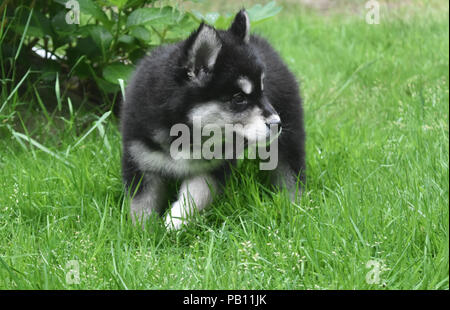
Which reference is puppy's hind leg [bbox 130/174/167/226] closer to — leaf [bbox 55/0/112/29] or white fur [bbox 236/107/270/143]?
white fur [bbox 236/107/270/143]

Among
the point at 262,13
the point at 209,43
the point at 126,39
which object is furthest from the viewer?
the point at 126,39

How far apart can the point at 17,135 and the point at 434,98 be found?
3.54m

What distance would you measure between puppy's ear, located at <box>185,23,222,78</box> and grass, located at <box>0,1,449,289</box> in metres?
0.82

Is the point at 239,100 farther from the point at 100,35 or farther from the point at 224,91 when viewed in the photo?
the point at 100,35

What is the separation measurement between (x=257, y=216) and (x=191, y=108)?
73 centimetres

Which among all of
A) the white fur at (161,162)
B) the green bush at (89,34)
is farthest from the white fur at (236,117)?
the green bush at (89,34)

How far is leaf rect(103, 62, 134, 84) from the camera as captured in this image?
174 inches

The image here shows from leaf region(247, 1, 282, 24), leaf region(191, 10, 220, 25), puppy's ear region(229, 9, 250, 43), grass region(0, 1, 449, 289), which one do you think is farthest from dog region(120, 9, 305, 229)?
leaf region(191, 10, 220, 25)

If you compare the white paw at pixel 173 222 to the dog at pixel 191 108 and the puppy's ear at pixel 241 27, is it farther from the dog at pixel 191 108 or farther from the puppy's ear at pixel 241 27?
the puppy's ear at pixel 241 27

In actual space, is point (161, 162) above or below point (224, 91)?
below

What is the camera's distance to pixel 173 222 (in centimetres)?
340

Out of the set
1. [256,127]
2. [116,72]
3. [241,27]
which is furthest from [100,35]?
[256,127]

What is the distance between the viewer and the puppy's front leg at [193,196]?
339cm
